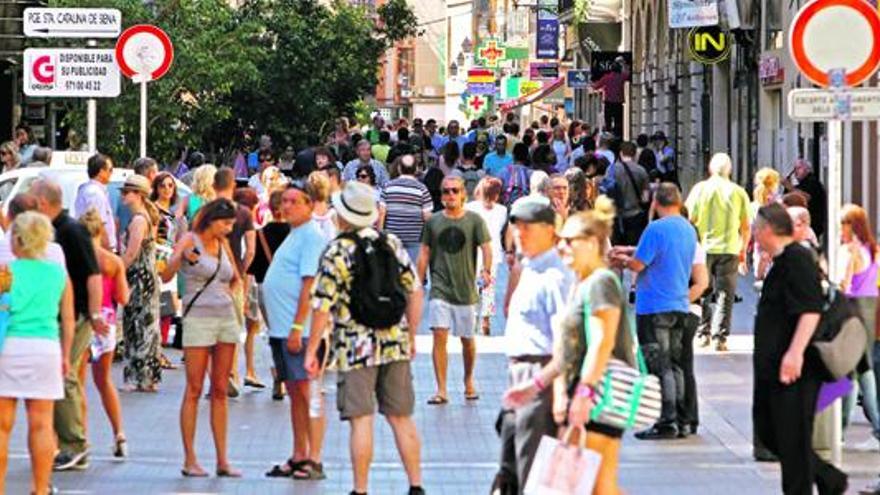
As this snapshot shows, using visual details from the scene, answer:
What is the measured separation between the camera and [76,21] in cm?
2367

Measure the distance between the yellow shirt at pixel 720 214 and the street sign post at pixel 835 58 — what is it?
24.8 ft

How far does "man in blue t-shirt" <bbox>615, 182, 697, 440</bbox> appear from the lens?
52.6 ft

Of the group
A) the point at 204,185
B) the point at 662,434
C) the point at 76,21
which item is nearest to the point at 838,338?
the point at 662,434

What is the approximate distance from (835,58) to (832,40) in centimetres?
11

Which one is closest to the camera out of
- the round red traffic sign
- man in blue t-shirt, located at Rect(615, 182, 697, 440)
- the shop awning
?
man in blue t-shirt, located at Rect(615, 182, 697, 440)

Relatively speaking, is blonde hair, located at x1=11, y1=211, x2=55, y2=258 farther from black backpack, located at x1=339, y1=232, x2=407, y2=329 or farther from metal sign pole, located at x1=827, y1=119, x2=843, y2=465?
metal sign pole, located at x1=827, y1=119, x2=843, y2=465

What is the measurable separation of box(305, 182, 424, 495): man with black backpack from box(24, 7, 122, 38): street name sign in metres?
11.0

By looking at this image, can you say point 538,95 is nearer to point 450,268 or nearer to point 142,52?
point 142,52

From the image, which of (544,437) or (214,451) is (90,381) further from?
(544,437)

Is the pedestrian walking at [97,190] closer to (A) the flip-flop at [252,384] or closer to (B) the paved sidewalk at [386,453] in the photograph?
(B) the paved sidewalk at [386,453]

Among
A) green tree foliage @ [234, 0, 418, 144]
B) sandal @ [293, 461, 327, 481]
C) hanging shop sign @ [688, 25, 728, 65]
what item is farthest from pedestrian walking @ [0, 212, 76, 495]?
hanging shop sign @ [688, 25, 728, 65]

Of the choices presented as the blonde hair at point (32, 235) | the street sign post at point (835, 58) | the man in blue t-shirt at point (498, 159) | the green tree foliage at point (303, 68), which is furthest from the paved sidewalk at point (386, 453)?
the green tree foliage at point (303, 68)

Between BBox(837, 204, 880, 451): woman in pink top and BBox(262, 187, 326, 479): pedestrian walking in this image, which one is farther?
BBox(837, 204, 880, 451): woman in pink top

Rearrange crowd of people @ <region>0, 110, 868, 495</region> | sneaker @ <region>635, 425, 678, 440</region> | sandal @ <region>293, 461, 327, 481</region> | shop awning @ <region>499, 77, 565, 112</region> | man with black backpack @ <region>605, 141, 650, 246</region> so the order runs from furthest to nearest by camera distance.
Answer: shop awning @ <region>499, 77, 565, 112</region> → man with black backpack @ <region>605, 141, 650, 246</region> → sneaker @ <region>635, 425, 678, 440</region> → sandal @ <region>293, 461, 327, 481</region> → crowd of people @ <region>0, 110, 868, 495</region>
